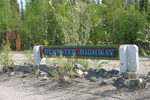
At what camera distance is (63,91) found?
5.20 meters

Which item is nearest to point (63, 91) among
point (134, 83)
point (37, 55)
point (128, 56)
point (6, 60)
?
point (134, 83)

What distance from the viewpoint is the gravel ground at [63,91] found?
447 centimetres

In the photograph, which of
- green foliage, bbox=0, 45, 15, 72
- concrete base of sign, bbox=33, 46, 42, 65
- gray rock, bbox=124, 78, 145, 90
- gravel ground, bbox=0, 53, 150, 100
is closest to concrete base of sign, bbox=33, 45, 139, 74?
gravel ground, bbox=0, 53, 150, 100

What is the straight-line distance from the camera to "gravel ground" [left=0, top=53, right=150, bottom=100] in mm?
4469

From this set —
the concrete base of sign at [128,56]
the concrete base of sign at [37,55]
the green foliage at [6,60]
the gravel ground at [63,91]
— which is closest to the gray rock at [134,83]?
the gravel ground at [63,91]

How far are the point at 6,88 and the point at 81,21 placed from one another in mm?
3508

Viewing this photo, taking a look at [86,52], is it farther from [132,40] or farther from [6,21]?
[6,21]

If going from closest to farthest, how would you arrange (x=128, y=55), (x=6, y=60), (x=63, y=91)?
(x=63, y=91) < (x=128, y=55) < (x=6, y=60)

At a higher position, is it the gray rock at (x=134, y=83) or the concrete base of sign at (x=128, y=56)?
the concrete base of sign at (x=128, y=56)

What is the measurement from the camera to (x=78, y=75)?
6.17 meters

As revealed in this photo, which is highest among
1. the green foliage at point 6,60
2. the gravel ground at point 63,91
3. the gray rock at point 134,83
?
the green foliage at point 6,60

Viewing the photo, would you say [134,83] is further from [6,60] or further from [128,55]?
[6,60]

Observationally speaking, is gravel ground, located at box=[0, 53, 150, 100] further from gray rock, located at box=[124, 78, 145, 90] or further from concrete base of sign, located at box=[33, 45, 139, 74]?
concrete base of sign, located at box=[33, 45, 139, 74]

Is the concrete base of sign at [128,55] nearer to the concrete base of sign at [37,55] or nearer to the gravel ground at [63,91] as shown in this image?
the gravel ground at [63,91]
